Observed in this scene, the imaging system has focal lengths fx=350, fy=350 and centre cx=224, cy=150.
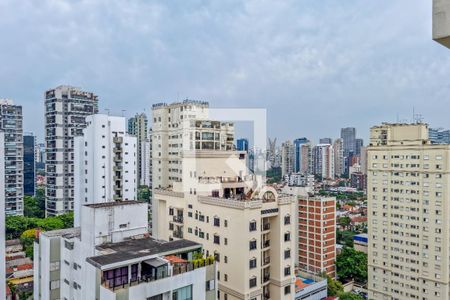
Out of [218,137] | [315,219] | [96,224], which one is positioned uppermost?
[218,137]

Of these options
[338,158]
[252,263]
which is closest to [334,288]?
[252,263]

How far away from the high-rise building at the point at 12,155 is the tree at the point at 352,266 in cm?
2723

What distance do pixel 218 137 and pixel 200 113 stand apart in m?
3.96

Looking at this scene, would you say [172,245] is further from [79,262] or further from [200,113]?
[200,113]

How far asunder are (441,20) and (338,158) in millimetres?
73034

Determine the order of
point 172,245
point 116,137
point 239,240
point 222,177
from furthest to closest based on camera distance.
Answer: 1. point 116,137
2. point 222,177
3. point 239,240
4. point 172,245

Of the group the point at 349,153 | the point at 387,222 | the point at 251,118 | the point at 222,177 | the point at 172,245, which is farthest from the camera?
the point at 349,153

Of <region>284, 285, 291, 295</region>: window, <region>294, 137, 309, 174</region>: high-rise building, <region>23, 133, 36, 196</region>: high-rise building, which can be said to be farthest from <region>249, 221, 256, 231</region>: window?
<region>294, 137, 309, 174</region>: high-rise building

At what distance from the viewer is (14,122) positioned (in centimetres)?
3509

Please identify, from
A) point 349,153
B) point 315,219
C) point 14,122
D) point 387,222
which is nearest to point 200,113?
point 315,219

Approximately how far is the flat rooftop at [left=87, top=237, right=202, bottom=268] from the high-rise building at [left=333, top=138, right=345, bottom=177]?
201 feet

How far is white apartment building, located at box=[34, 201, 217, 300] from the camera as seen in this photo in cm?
773

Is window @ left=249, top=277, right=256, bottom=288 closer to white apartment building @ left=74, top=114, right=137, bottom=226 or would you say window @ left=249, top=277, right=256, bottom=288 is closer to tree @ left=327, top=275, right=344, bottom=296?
tree @ left=327, top=275, right=344, bottom=296

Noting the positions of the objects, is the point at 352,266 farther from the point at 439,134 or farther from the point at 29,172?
the point at 29,172
